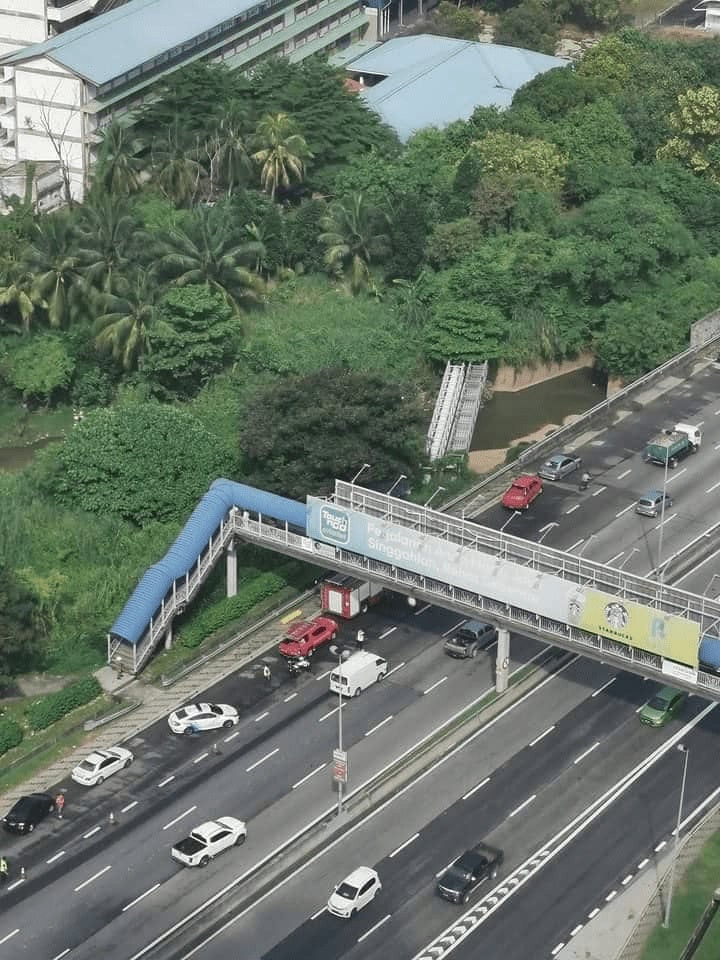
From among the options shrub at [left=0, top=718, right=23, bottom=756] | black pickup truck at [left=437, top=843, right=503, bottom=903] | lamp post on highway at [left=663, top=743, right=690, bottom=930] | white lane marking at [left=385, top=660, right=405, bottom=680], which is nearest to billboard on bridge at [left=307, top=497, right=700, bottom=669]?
lamp post on highway at [left=663, top=743, right=690, bottom=930]

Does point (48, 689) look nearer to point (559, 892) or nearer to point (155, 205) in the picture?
point (559, 892)

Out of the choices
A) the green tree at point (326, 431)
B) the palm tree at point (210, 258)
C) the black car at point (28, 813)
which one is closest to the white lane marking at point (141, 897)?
the black car at point (28, 813)

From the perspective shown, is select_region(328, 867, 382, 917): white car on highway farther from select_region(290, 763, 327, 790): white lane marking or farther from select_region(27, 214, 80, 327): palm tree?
select_region(27, 214, 80, 327): palm tree

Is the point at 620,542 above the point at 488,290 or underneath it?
underneath

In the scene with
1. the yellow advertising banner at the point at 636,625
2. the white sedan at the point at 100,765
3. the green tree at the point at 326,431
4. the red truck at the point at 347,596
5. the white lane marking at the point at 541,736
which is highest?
the green tree at the point at 326,431

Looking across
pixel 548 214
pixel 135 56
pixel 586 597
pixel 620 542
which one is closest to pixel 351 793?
pixel 586 597

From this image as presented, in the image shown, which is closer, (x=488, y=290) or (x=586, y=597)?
(x=586, y=597)

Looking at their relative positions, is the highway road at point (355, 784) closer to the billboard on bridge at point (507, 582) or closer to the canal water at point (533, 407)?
the billboard on bridge at point (507, 582)
